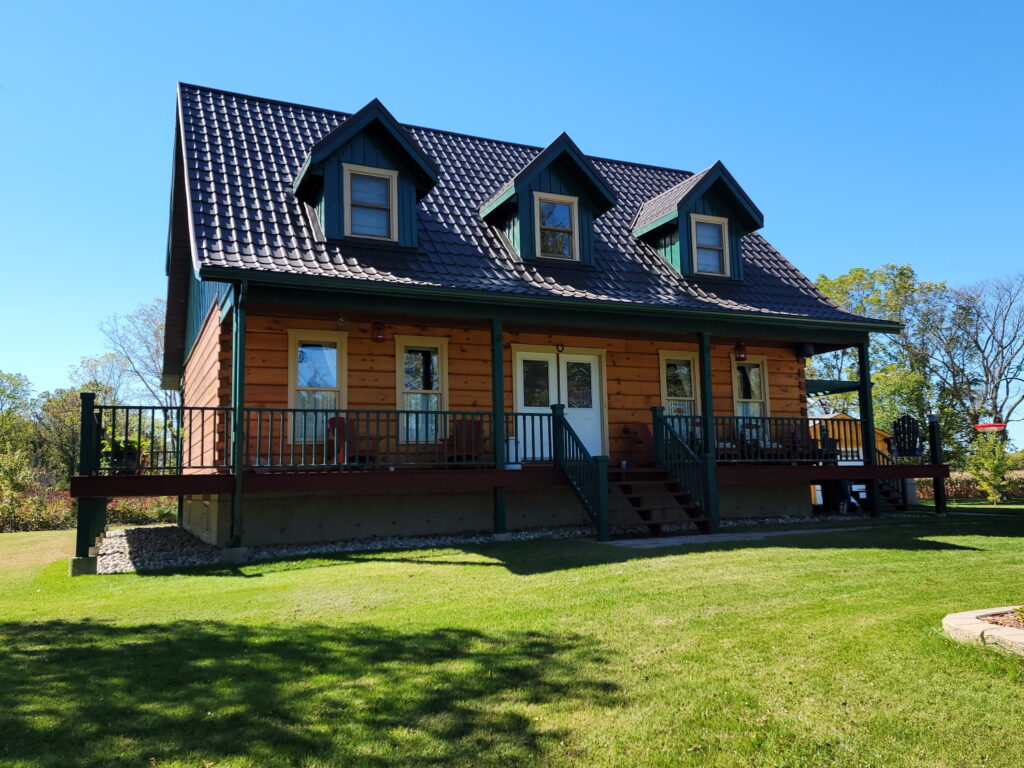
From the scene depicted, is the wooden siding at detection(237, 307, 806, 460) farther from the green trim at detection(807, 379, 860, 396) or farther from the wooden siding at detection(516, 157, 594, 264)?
the green trim at detection(807, 379, 860, 396)

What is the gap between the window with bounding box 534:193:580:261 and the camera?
13.7 m

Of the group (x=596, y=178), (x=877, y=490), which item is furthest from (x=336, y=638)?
(x=877, y=490)

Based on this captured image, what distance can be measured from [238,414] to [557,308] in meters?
5.16

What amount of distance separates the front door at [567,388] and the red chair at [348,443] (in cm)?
309

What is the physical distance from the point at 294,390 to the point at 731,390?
8.63 m

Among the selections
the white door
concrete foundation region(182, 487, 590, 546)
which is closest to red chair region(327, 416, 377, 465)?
concrete foundation region(182, 487, 590, 546)

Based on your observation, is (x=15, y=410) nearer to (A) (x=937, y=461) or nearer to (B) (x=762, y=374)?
(B) (x=762, y=374)

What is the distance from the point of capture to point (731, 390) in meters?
15.0

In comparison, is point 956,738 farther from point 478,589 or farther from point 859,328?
point 859,328

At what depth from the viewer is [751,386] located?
1552 cm

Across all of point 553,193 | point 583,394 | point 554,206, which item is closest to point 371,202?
point 553,193

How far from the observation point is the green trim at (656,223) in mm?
14688

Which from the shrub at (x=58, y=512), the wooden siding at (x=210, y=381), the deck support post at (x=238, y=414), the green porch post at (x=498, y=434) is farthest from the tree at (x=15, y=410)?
the green porch post at (x=498, y=434)

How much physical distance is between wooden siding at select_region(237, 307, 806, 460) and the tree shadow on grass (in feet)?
21.4
